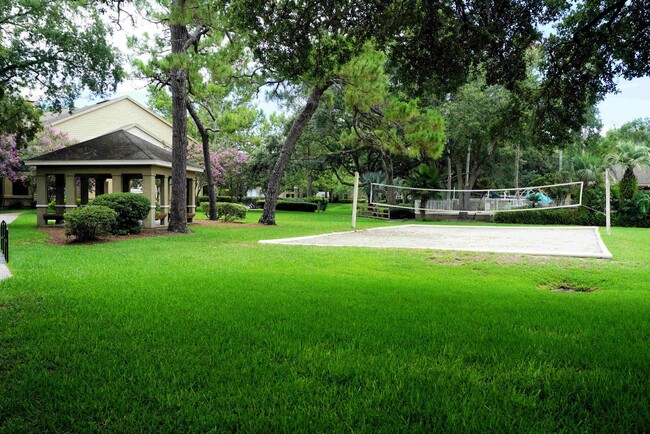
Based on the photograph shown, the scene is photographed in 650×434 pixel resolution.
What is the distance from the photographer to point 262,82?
19.8 m

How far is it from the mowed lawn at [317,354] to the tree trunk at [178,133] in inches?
330

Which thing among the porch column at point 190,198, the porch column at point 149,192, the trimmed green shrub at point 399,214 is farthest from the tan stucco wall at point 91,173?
the trimmed green shrub at point 399,214

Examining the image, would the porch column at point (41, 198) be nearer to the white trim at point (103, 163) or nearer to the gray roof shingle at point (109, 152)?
the white trim at point (103, 163)

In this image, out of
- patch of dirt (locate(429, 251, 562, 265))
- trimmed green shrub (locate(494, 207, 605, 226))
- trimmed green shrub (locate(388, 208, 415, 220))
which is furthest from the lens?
trimmed green shrub (locate(388, 208, 415, 220))

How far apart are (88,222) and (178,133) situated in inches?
187

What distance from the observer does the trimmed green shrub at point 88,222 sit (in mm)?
11602

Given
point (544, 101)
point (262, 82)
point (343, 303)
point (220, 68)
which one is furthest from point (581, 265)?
point (262, 82)

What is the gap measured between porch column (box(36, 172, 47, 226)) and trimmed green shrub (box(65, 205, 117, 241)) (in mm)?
7129

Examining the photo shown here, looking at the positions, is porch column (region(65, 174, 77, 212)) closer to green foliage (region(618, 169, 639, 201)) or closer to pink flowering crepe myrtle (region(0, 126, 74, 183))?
pink flowering crepe myrtle (region(0, 126, 74, 183))

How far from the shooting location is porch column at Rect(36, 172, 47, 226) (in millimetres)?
17703

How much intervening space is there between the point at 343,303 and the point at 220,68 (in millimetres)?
14301

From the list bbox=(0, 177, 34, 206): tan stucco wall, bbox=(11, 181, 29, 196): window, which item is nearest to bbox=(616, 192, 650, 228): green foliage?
bbox=(0, 177, 34, 206): tan stucco wall

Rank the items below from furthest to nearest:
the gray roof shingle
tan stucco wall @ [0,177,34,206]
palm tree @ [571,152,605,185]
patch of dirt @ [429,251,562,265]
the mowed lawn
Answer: tan stucco wall @ [0,177,34,206]
palm tree @ [571,152,605,185]
the gray roof shingle
patch of dirt @ [429,251,562,265]
the mowed lawn

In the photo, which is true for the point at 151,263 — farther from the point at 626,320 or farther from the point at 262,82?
the point at 262,82
